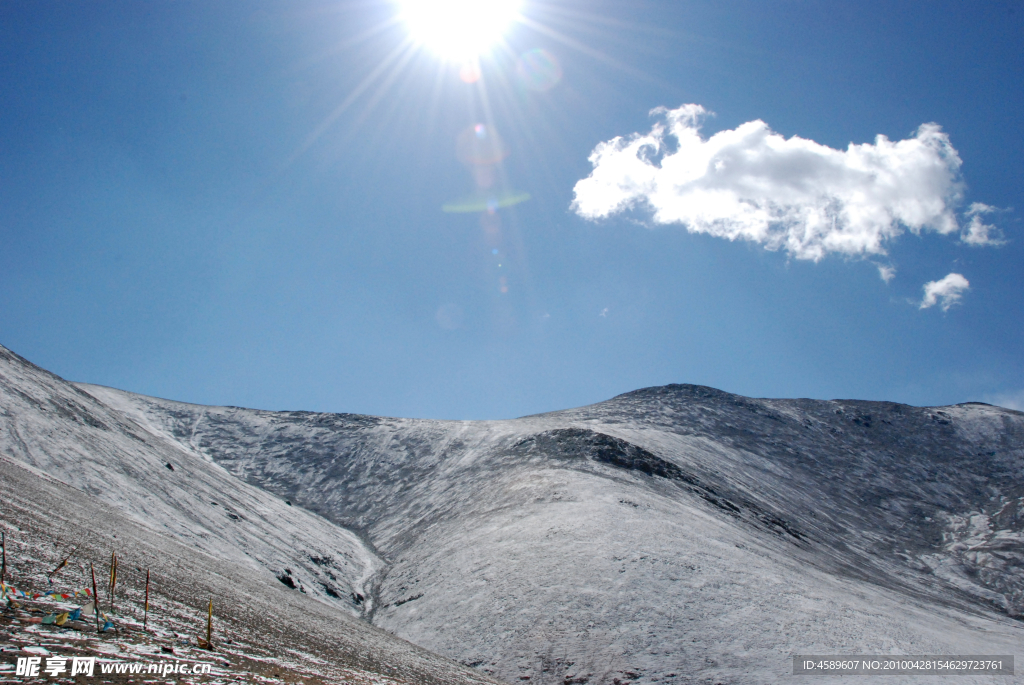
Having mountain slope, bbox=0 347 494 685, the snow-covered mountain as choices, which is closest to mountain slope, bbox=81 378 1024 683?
the snow-covered mountain

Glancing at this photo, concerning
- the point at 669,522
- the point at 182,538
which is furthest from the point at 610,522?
the point at 182,538

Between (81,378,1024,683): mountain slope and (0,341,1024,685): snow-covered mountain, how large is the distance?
196mm

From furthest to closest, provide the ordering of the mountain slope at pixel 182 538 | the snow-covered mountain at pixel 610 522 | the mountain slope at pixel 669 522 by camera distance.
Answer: the snow-covered mountain at pixel 610 522 → the mountain slope at pixel 669 522 → the mountain slope at pixel 182 538

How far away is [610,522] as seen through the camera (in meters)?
36.8

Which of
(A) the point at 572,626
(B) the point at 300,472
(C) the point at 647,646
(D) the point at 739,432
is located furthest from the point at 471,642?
(D) the point at 739,432

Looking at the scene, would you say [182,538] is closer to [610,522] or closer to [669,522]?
[610,522]

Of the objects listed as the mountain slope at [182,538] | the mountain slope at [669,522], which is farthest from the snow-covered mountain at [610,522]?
the mountain slope at [182,538]

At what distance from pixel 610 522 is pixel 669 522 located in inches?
180

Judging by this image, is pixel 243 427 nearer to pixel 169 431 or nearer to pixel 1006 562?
pixel 169 431

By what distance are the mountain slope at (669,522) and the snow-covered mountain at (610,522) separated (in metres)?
0.20

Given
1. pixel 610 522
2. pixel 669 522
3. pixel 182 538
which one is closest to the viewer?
pixel 182 538

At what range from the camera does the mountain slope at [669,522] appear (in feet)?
82.3

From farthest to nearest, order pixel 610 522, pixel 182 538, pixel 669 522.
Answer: pixel 669 522 < pixel 610 522 < pixel 182 538

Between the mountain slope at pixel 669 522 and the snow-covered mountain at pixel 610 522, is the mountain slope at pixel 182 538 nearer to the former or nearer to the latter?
the snow-covered mountain at pixel 610 522
